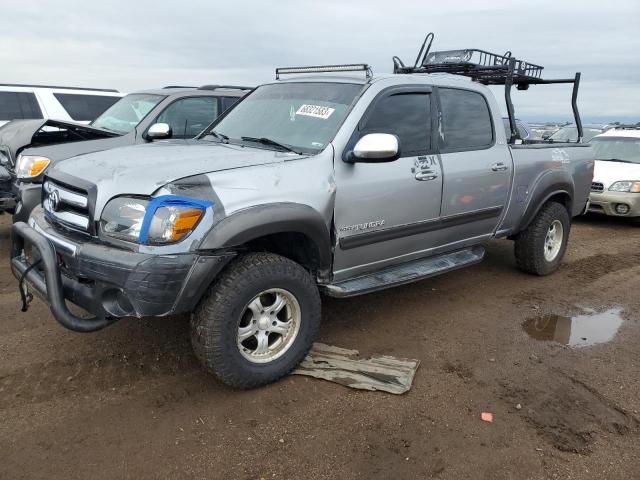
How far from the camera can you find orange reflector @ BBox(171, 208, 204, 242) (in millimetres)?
2715

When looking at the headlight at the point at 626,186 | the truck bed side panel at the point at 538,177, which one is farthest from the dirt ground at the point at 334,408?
the headlight at the point at 626,186

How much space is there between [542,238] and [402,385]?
9.59ft

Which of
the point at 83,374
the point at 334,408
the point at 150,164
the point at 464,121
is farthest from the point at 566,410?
the point at 83,374

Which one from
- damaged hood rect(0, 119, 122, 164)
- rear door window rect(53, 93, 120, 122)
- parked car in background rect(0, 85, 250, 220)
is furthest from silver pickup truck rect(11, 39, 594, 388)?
rear door window rect(53, 93, 120, 122)

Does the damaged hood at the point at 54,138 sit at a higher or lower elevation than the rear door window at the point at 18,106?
lower

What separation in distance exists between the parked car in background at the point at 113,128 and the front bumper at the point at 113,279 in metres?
2.72

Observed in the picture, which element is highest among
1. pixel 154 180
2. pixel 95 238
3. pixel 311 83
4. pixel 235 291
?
pixel 311 83

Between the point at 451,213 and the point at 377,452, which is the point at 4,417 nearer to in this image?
the point at 377,452

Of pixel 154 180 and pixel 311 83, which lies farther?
pixel 311 83

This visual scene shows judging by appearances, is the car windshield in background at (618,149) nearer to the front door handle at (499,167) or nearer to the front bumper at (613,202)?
the front bumper at (613,202)

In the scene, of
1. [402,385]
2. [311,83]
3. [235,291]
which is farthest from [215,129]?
[402,385]

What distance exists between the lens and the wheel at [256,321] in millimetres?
2916

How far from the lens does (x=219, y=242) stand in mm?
2783

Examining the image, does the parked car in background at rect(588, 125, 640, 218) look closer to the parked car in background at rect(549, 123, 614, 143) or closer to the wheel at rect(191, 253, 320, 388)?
the parked car in background at rect(549, 123, 614, 143)
